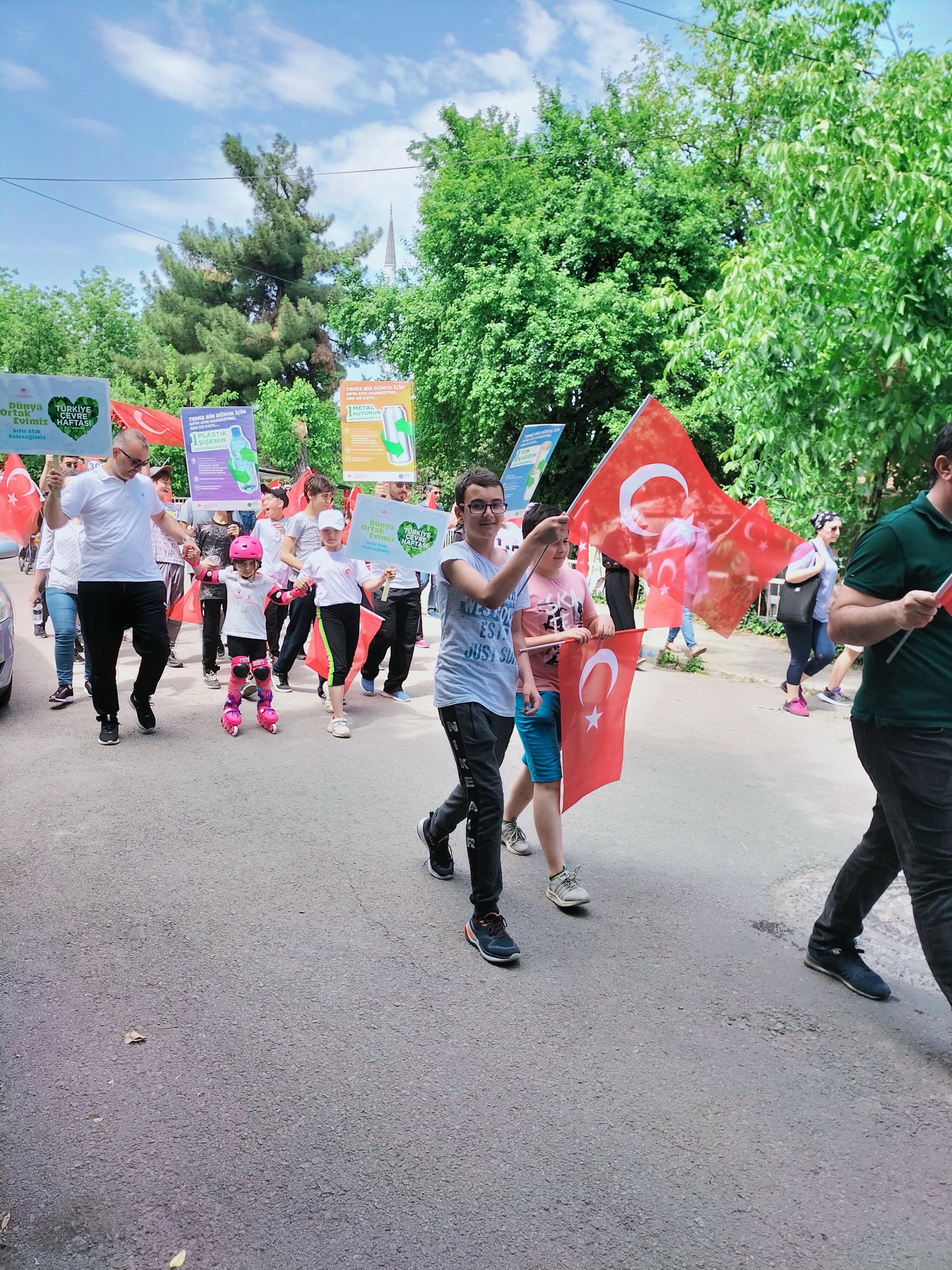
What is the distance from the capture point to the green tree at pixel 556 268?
21.0m

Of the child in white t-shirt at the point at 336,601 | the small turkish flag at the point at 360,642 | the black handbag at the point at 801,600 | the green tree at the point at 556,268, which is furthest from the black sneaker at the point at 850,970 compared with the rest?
the green tree at the point at 556,268

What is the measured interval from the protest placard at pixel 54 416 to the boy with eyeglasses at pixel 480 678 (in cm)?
261

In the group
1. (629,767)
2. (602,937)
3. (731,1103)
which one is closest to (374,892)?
(602,937)

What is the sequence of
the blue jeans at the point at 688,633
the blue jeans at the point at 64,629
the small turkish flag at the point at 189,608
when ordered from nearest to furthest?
the blue jeans at the point at 64,629
the small turkish flag at the point at 189,608
the blue jeans at the point at 688,633

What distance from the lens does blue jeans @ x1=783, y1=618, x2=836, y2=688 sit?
8.82 metres

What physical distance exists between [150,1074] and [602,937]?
6.10ft

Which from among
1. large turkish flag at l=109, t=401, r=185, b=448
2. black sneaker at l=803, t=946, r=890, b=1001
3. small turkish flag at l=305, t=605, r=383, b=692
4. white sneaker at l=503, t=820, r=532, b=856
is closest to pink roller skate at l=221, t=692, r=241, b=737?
small turkish flag at l=305, t=605, r=383, b=692

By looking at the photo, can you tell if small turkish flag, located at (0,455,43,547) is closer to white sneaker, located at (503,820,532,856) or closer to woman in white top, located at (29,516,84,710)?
woman in white top, located at (29,516,84,710)

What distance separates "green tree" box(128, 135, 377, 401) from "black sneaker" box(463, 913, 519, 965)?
38.9 meters

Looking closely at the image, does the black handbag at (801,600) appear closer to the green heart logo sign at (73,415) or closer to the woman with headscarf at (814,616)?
the woman with headscarf at (814,616)

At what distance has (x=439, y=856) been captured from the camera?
4.46m

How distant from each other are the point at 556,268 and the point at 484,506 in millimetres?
20212

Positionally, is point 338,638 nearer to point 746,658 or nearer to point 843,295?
point 843,295

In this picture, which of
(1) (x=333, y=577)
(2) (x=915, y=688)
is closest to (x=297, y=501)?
(1) (x=333, y=577)
